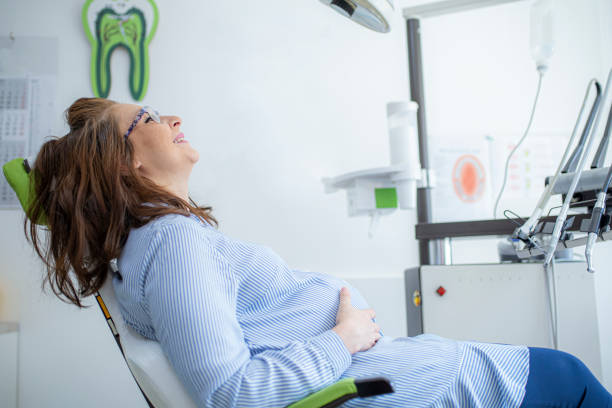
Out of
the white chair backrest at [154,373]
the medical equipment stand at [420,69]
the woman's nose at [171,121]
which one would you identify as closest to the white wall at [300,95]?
the medical equipment stand at [420,69]

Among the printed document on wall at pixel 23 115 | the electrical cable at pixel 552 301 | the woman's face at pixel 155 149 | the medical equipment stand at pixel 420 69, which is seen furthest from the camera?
the printed document on wall at pixel 23 115

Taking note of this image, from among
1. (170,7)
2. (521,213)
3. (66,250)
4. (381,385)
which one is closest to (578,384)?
(381,385)

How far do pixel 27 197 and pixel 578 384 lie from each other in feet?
3.21

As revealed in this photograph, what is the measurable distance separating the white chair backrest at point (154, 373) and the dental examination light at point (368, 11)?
31.9 inches

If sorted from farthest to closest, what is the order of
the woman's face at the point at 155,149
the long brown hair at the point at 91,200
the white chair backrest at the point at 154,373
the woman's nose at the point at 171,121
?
the woman's nose at the point at 171,121 < the woman's face at the point at 155,149 < the long brown hair at the point at 91,200 < the white chair backrest at the point at 154,373

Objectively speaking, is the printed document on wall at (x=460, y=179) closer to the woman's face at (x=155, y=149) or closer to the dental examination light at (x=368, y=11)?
the dental examination light at (x=368, y=11)

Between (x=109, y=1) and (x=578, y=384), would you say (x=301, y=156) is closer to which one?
(x=109, y=1)

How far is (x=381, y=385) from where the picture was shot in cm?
55

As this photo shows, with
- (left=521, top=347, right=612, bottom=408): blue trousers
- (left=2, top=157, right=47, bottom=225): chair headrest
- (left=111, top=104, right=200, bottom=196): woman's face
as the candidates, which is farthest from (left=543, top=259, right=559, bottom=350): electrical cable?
(left=2, top=157, right=47, bottom=225): chair headrest

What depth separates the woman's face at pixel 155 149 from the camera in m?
0.97

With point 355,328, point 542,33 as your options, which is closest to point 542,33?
point 542,33

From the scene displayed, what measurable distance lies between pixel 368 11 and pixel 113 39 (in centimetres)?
138

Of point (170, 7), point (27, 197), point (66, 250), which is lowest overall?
point (66, 250)

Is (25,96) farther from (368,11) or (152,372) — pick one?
(152,372)
